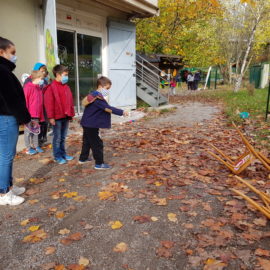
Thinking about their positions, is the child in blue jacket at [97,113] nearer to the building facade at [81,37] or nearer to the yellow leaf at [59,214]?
the yellow leaf at [59,214]

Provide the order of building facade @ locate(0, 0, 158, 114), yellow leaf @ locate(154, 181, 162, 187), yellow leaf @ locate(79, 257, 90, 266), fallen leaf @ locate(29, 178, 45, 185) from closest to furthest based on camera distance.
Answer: yellow leaf @ locate(79, 257, 90, 266) → yellow leaf @ locate(154, 181, 162, 187) → fallen leaf @ locate(29, 178, 45, 185) → building facade @ locate(0, 0, 158, 114)

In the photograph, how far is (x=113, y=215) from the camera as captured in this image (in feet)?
10.8

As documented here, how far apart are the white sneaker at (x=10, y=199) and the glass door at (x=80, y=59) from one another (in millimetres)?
6026

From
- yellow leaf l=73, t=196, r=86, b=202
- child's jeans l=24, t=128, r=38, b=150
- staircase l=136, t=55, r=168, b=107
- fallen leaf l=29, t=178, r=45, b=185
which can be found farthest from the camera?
staircase l=136, t=55, r=168, b=107

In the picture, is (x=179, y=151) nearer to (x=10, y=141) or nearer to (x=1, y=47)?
(x=10, y=141)

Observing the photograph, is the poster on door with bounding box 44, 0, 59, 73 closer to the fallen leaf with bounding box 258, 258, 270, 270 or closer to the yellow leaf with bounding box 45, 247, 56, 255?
the yellow leaf with bounding box 45, 247, 56, 255

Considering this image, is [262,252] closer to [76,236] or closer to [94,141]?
[76,236]

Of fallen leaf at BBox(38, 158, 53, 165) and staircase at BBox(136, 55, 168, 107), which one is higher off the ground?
staircase at BBox(136, 55, 168, 107)

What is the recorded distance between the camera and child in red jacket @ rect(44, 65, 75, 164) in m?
4.62

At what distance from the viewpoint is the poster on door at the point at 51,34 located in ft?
20.3

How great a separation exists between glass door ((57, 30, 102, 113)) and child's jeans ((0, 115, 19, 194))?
5.95 m

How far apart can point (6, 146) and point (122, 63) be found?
320 inches

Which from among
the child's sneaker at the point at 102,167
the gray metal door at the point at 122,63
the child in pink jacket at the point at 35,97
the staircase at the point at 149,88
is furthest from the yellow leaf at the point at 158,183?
the staircase at the point at 149,88

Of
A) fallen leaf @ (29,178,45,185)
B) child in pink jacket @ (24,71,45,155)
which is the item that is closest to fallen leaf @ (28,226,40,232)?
fallen leaf @ (29,178,45,185)
